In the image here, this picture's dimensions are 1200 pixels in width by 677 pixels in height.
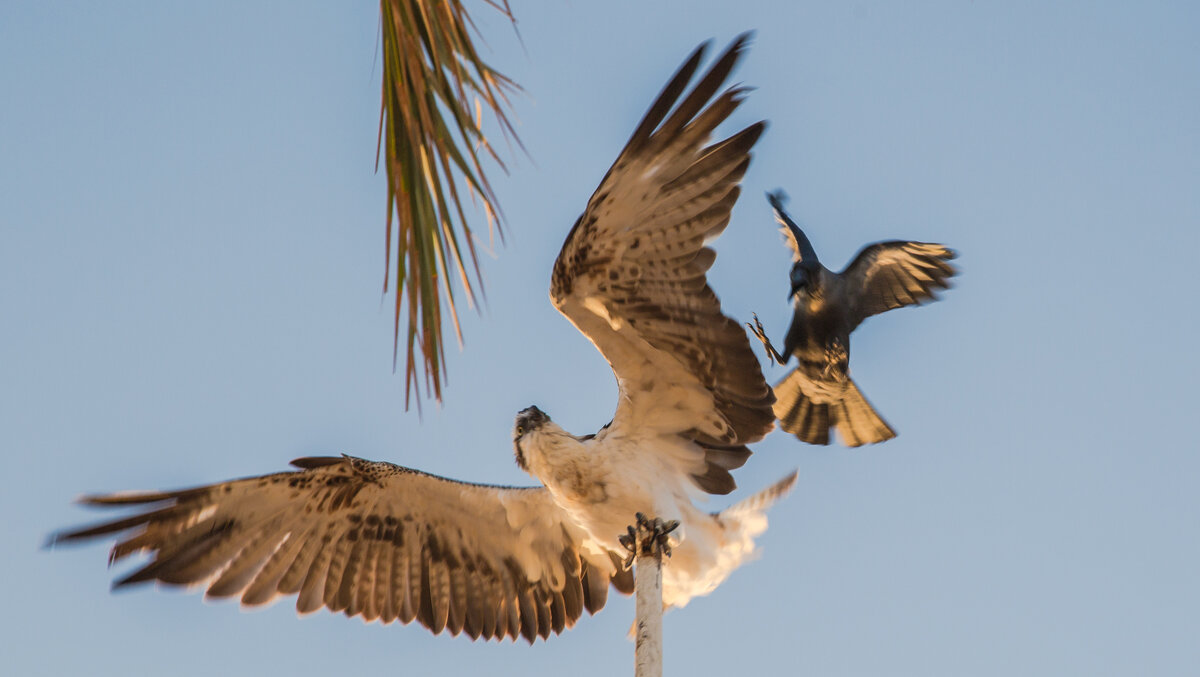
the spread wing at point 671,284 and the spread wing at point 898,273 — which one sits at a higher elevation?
the spread wing at point 898,273

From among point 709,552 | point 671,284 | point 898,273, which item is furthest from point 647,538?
point 898,273

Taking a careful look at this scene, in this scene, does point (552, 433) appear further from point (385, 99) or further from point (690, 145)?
point (385, 99)

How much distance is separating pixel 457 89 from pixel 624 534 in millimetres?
3131

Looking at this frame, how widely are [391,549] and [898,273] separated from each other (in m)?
3.68

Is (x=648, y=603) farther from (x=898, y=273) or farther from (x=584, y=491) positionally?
(x=898, y=273)

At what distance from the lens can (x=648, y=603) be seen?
5.17 m

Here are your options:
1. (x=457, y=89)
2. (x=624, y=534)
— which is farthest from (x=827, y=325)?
(x=457, y=89)

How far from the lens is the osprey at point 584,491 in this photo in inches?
215

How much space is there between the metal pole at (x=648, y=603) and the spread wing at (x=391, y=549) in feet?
3.43

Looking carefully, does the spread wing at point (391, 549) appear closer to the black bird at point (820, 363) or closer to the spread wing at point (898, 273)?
the black bird at point (820, 363)

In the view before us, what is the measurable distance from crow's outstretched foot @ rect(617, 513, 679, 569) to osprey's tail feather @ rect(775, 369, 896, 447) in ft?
5.11

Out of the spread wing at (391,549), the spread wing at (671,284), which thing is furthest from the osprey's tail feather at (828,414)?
the spread wing at (391,549)

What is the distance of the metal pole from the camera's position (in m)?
4.91

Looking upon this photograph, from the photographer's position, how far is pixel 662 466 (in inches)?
240
